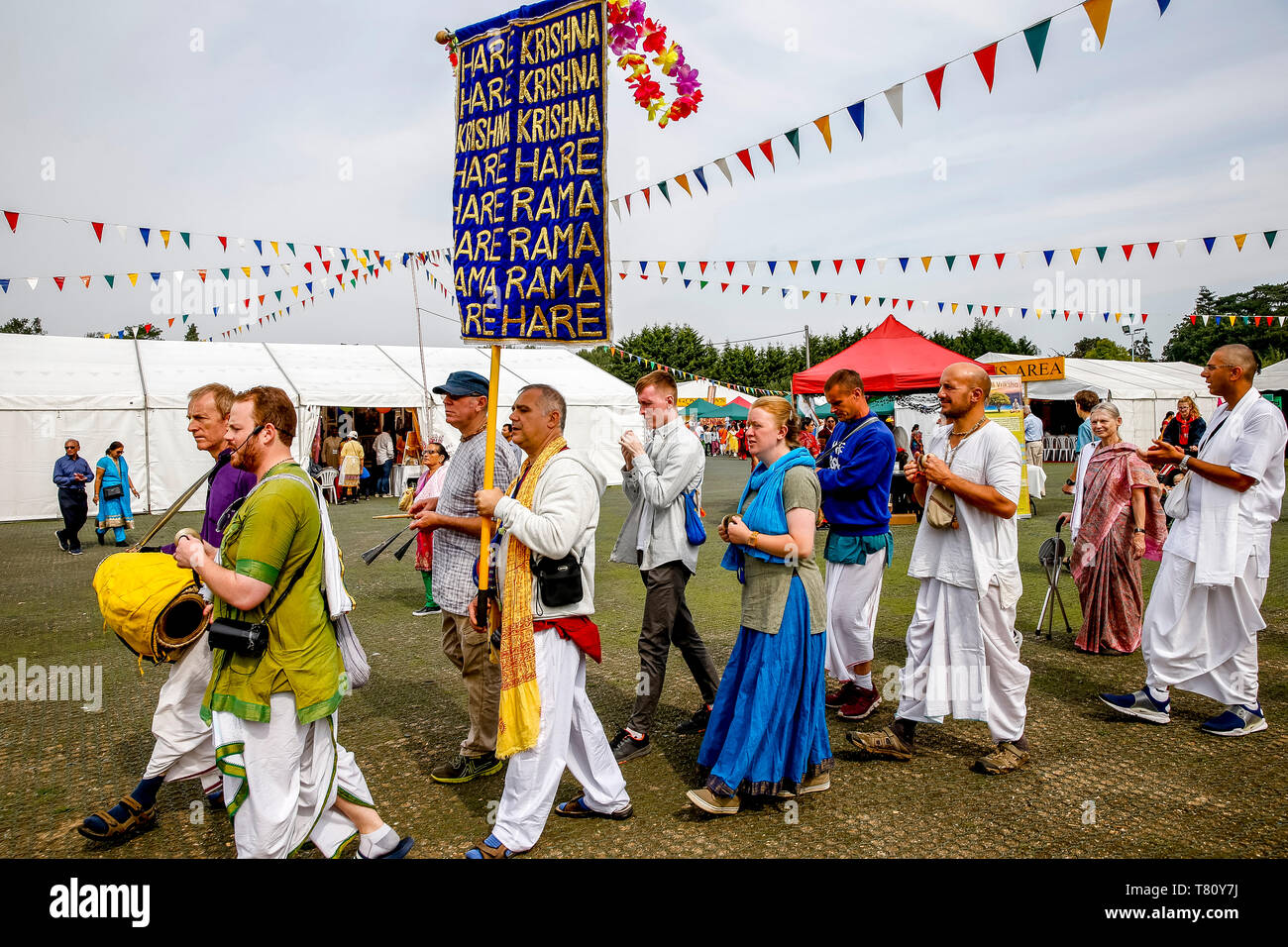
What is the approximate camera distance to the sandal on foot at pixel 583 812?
3.68m

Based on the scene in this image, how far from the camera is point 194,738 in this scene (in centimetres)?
368

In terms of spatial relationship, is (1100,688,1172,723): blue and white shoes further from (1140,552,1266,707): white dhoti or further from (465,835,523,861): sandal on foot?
(465,835,523,861): sandal on foot

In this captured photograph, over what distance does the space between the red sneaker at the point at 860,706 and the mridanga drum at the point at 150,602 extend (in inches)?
141

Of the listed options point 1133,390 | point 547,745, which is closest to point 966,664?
point 547,745

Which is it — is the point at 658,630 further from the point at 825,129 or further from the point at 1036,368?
the point at 1036,368

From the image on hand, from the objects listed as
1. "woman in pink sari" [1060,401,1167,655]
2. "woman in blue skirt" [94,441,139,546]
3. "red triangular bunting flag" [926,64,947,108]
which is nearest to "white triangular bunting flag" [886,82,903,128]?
"red triangular bunting flag" [926,64,947,108]

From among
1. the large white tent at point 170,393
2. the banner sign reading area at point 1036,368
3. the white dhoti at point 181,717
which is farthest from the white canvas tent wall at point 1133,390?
the white dhoti at point 181,717

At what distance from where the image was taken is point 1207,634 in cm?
464

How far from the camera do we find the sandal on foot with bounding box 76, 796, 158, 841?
352cm

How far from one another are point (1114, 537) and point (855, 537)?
2868 mm

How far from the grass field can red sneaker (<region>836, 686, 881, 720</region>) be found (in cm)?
8

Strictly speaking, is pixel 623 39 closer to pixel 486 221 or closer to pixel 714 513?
pixel 486 221

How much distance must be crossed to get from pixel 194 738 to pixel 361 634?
3.62 m

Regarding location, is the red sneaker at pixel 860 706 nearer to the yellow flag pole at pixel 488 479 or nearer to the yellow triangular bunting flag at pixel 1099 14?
the yellow flag pole at pixel 488 479
